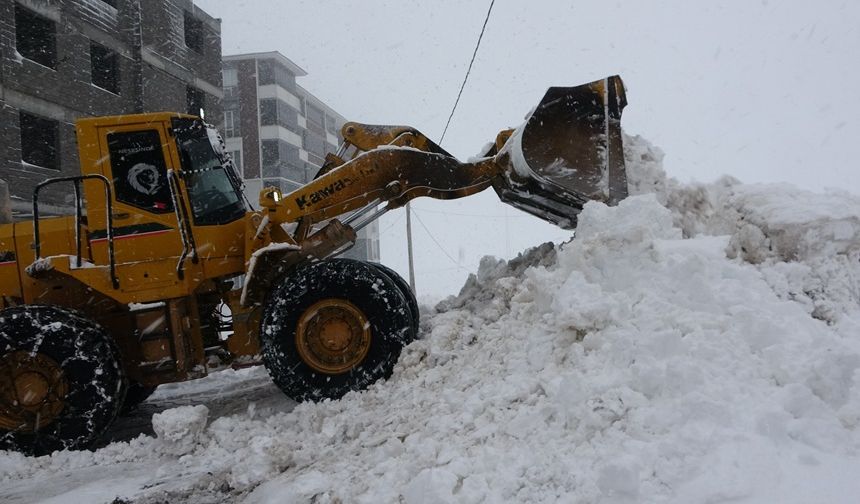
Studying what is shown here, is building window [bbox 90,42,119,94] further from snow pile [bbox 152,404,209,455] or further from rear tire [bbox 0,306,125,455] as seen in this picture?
snow pile [bbox 152,404,209,455]

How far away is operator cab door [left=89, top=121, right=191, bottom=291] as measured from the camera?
17.1 ft

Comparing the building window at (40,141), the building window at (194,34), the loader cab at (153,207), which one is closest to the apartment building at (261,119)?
the building window at (194,34)

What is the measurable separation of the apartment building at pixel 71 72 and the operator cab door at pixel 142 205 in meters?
11.5

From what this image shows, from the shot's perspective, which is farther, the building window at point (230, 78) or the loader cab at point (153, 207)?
the building window at point (230, 78)

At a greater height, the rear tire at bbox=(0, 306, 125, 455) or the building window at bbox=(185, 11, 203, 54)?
the building window at bbox=(185, 11, 203, 54)

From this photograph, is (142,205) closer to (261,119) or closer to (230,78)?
(261,119)

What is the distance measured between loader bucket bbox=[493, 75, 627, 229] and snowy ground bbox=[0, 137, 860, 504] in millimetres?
848

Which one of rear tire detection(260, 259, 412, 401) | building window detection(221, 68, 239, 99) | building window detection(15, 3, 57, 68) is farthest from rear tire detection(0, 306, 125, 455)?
building window detection(221, 68, 239, 99)

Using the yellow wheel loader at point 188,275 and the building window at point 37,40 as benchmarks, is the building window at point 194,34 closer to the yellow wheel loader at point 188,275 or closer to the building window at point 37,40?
the building window at point 37,40

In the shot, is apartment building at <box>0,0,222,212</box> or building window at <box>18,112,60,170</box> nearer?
apartment building at <box>0,0,222,212</box>

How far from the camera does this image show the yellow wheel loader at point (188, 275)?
4844 mm

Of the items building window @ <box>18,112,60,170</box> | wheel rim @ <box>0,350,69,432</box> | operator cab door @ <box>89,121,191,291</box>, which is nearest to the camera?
wheel rim @ <box>0,350,69,432</box>

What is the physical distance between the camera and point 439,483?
114 inches

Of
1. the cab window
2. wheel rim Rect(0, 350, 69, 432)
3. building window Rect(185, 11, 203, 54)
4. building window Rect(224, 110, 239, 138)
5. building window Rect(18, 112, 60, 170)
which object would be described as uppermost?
building window Rect(185, 11, 203, 54)
